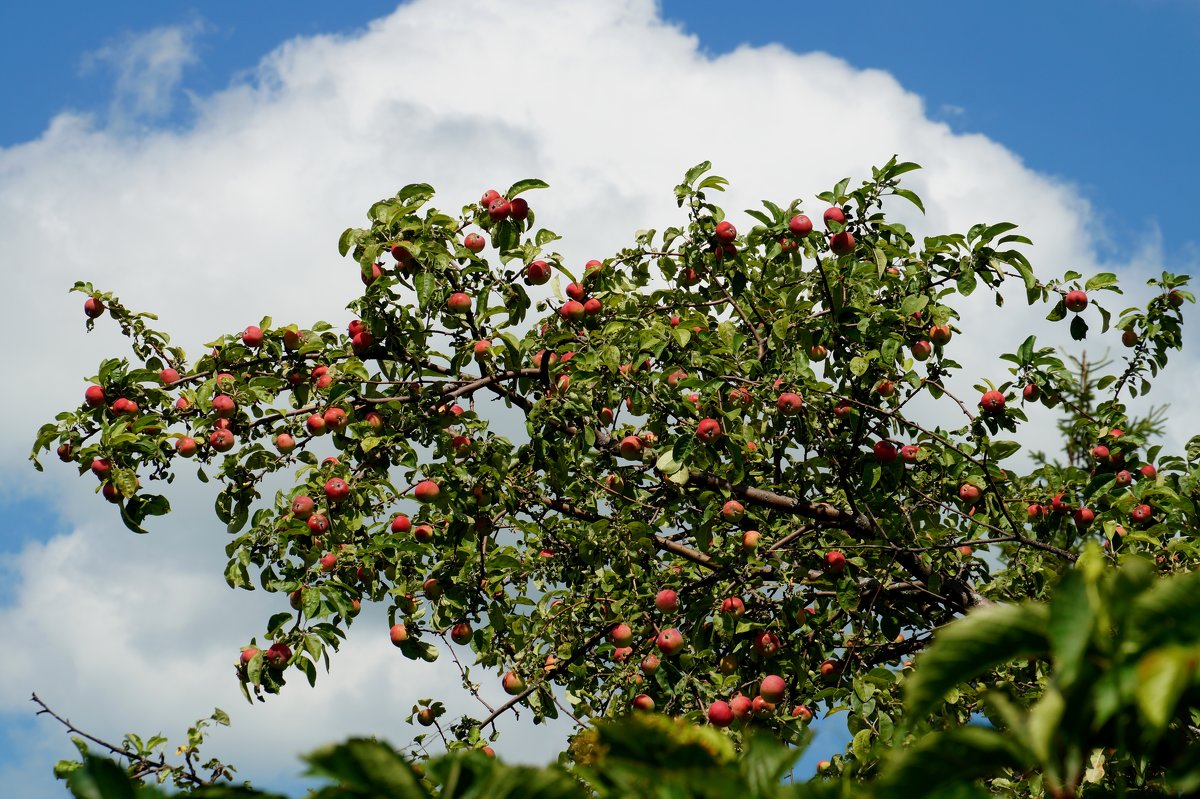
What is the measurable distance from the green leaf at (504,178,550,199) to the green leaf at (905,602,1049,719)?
4089mm

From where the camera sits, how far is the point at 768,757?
170cm

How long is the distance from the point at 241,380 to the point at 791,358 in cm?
261

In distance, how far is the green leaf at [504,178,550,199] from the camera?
5258mm

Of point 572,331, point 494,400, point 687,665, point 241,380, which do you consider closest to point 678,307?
point 572,331

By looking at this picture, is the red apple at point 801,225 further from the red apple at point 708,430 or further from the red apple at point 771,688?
the red apple at point 771,688

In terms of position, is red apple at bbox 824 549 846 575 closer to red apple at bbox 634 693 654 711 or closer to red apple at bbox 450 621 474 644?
red apple at bbox 634 693 654 711

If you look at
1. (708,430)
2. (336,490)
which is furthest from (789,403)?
(336,490)

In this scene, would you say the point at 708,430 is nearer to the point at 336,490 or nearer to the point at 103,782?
the point at 336,490

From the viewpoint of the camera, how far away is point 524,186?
5262 millimetres

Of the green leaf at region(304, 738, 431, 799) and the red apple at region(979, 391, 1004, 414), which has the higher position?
the red apple at region(979, 391, 1004, 414)

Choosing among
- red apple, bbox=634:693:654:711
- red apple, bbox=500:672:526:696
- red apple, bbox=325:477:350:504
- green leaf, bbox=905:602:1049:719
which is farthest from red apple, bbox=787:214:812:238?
green leaf, bbox=905:602:1049:719

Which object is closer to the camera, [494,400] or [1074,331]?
[494,400]

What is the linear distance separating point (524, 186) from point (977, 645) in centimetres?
412

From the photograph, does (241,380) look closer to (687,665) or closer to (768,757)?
(687,665)
